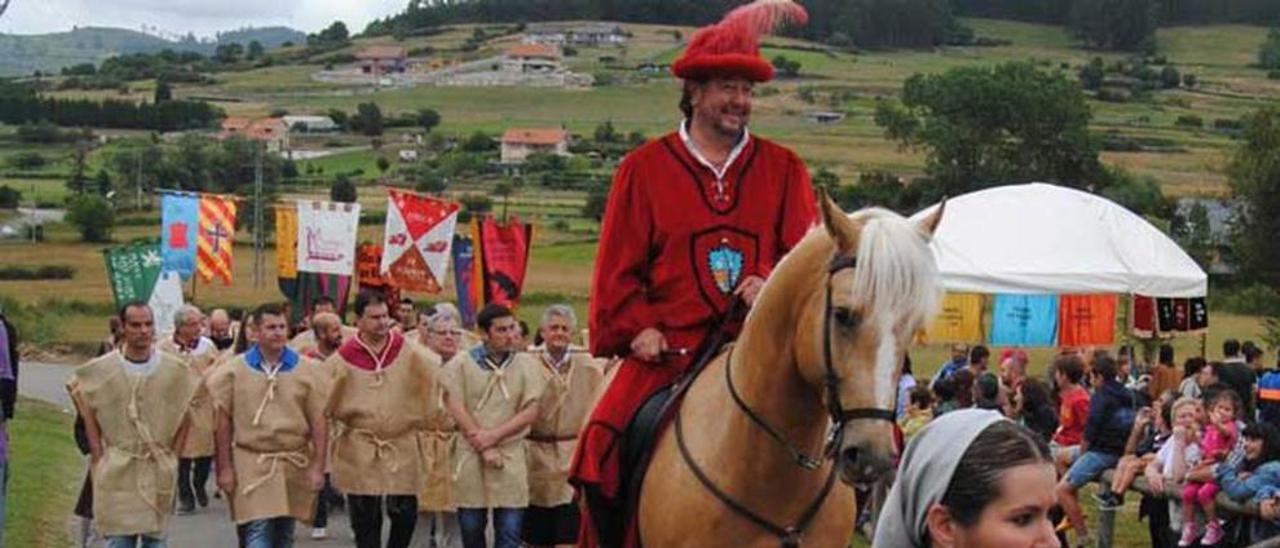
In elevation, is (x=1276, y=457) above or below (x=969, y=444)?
below

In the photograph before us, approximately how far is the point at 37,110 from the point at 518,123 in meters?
31.8

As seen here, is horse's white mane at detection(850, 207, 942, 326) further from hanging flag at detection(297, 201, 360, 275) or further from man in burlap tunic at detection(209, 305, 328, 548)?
hanging flag at detection(297, 201, 360, 275)

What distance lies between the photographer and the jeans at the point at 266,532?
11805 mm

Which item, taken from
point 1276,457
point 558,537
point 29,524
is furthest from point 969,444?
point 29,524

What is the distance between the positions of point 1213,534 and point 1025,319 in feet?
30.3

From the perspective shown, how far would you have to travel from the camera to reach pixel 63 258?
67.0 meters

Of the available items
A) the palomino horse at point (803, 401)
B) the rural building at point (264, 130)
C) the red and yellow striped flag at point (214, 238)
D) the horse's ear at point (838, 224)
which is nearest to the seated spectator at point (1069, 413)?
the palomino horse at point (803, 401)

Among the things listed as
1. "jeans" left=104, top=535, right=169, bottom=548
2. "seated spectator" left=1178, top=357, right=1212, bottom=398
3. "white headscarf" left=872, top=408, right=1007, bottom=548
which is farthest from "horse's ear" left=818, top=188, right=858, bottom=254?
"seated spectator" left=1178, top=357, right=1212, bottom=398

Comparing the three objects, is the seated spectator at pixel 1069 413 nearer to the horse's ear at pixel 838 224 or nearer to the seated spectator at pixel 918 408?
the seated spectator at pixel 918 408

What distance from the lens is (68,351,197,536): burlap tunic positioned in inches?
443

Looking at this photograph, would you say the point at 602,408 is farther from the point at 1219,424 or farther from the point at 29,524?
the point at 29,524

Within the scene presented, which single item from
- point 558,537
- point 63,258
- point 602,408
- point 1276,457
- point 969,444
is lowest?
point 63,258

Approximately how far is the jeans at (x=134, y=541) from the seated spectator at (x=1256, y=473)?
6.46 meters

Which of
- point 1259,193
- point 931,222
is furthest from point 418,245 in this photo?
point 1259,193
